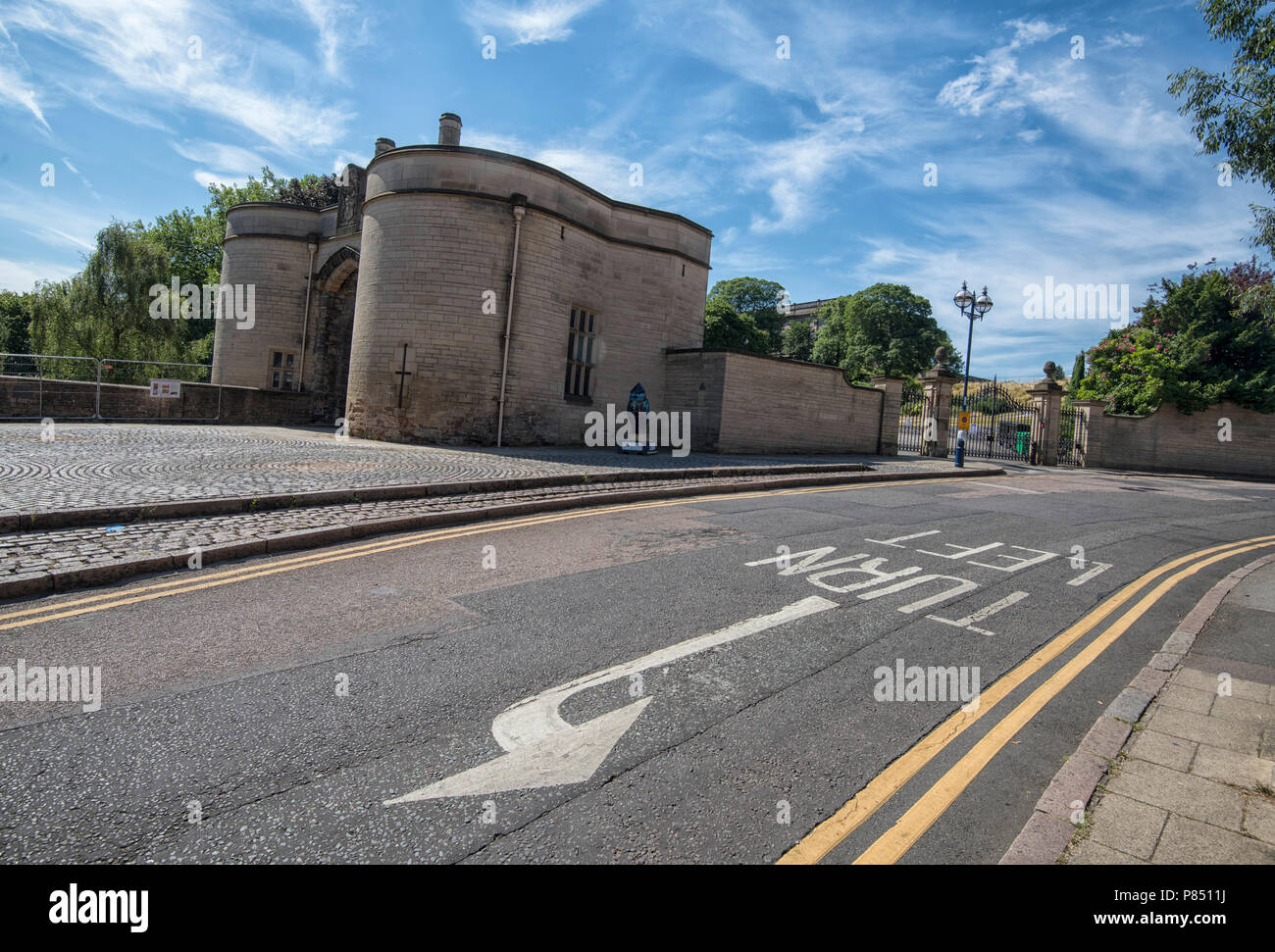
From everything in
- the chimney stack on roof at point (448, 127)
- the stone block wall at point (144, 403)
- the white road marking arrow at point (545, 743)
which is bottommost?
the white road marking arrow at point (545, 743)

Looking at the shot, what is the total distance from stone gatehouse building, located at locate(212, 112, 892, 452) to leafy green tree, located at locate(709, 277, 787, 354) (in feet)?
187

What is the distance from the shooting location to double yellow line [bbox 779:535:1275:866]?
2633mm

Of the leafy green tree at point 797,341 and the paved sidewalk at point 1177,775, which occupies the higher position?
the leafy green tree at point 797,341

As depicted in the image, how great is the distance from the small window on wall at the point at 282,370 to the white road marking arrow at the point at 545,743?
2800 centimetres

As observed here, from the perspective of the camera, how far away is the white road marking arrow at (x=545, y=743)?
2.90 m

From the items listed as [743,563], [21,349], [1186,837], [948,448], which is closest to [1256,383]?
[948,448]

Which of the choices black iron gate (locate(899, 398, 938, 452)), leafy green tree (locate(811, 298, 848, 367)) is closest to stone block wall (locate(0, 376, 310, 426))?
black iron gate (locate(899, 398, 938, 452))

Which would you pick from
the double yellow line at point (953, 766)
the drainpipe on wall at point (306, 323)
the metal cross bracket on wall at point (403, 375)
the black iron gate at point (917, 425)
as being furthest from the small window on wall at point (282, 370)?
the double yellow line at point (953, 766)

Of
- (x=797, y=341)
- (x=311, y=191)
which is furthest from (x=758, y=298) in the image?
(x=311, y=191)

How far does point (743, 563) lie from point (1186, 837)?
4.31m

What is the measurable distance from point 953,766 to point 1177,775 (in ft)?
3.46

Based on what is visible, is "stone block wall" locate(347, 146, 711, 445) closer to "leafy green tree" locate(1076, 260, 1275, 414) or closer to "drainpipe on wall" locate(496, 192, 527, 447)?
"drainpipe on wall" locate(496, 192, 527, 447)

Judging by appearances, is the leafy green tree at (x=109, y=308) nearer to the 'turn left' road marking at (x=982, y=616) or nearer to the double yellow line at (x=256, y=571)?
the double yellow line at (x=256, y=571)

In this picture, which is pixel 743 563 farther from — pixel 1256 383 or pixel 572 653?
pixel 1256 383
